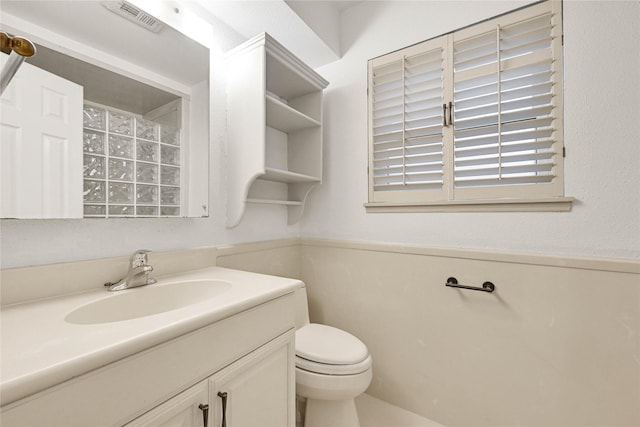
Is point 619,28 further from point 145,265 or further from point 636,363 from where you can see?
point 145,265

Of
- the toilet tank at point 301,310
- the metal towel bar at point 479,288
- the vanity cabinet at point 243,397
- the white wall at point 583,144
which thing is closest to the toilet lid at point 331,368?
the vanity cabinet at point 243,397

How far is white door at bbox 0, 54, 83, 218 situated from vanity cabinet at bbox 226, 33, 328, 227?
2.08ft

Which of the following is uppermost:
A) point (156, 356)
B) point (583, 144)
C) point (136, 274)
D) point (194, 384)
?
point (583, 144)

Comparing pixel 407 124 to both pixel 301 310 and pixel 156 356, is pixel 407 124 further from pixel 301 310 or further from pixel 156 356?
pixel 156 356

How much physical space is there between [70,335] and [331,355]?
0.97 metres

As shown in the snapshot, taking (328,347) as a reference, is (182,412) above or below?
above

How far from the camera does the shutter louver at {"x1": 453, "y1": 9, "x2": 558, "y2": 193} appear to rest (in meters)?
1.21

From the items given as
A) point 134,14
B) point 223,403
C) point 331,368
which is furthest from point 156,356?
point 134,14

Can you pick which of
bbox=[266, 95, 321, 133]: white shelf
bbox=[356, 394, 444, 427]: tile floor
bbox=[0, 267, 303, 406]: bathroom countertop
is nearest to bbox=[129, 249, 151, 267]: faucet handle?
bbox=[0, 267, 303, 406]: bathroom countertop

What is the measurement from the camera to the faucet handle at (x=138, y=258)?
3.31 feet

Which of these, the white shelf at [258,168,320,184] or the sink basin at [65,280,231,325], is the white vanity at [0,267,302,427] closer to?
the sink basin at [65,280,231,325]

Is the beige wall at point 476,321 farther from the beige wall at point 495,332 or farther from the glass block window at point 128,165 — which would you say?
the glass block window at point 128,165

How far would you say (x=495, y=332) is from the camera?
4.27ft

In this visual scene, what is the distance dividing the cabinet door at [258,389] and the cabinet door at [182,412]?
31mm
